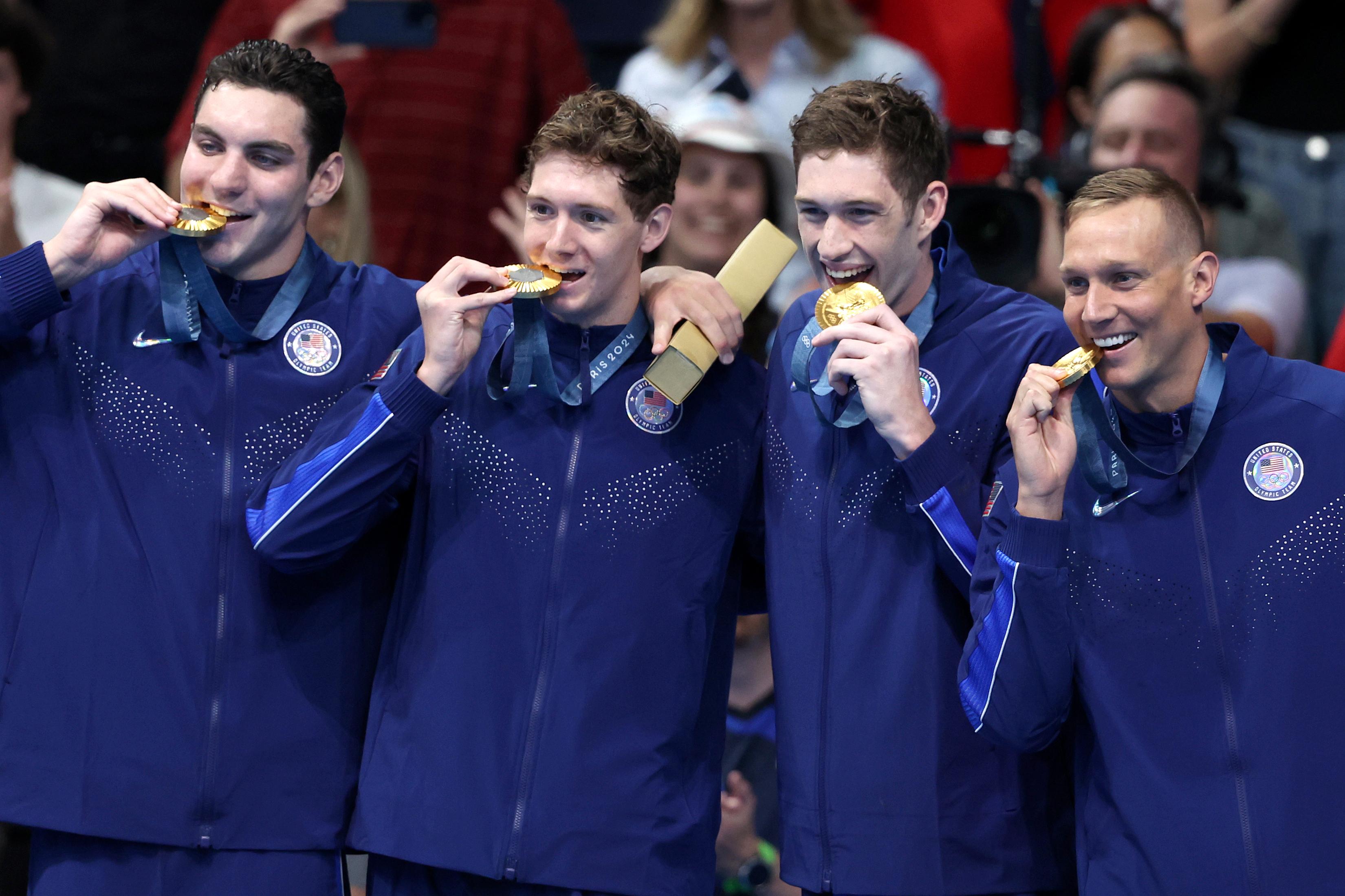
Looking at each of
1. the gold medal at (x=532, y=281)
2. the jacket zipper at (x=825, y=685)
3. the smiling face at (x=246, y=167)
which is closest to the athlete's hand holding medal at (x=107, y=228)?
the smiling face at (x=246, y=167)

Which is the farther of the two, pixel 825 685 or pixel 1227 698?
pixel 825 685

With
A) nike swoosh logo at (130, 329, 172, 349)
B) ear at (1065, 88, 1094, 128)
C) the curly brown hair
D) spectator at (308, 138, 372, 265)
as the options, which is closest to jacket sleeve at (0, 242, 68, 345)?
nike swoosh logo at (130, 329, 172, 349)

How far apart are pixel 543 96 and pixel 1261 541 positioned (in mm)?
3785

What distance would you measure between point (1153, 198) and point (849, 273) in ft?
2.20

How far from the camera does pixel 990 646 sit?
3453mm

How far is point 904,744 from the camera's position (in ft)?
11.9

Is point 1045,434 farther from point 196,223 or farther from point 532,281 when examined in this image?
point 196,223

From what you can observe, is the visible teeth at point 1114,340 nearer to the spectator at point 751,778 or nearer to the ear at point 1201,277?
the ear at point 1201,277

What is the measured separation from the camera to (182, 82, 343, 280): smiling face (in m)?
3.81

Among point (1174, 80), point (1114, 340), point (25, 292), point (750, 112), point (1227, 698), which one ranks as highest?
point (1174, 80)

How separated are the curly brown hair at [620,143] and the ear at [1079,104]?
128 inches

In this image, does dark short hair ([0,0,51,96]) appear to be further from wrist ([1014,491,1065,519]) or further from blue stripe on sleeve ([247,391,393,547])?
wrist ([1014,491,1065,519])

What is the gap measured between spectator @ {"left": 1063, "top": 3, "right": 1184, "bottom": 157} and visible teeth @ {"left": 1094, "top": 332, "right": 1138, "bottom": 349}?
3061mm

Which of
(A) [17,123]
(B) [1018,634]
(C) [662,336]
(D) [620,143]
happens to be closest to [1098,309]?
(B) [1018,634]
